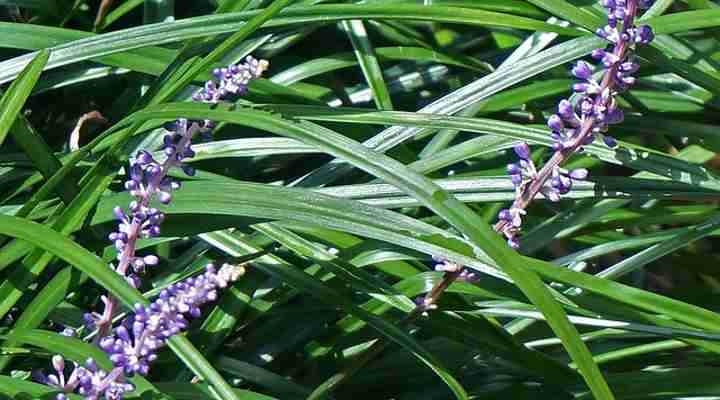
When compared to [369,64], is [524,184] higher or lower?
lower

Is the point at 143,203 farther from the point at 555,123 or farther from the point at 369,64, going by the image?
the point at 369,64

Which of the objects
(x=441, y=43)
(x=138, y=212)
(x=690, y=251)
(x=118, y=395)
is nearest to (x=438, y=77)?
(x=441, y=43)

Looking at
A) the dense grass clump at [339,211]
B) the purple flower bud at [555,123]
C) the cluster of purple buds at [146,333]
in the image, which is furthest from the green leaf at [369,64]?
the cluster of purple buds at [146,333]

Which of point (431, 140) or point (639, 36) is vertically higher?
point (431, 140)

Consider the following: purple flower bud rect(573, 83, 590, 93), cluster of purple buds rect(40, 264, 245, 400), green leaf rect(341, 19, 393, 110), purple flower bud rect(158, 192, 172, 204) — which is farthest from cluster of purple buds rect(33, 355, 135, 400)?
green leaf rect(341, 19, 393, 110)

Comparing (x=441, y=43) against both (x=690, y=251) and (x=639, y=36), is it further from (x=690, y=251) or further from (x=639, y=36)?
(x=639, y=36)

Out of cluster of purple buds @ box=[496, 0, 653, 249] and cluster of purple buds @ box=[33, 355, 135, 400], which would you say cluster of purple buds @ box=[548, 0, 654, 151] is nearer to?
cluster of purple buds @ box=[496, 0, 653, 249]

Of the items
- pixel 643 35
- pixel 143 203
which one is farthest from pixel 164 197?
pixel 643 35

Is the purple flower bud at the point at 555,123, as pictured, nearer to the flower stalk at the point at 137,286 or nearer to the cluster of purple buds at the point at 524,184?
the cluster of purple buds at the point at 524,184

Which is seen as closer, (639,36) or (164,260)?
(639,36)
